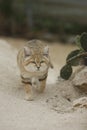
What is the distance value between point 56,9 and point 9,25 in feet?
4.33

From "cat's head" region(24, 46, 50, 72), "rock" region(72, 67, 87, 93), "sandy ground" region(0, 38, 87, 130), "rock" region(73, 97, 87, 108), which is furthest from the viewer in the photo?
"rock" region(72, 67, 87, 93)

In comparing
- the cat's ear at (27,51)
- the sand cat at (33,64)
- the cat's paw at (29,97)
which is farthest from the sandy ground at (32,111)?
the cat's ear at (27,51)

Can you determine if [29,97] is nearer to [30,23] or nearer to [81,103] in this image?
[81,103]

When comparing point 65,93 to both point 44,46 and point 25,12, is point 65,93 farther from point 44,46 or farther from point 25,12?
point 25,12

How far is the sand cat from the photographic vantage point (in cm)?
540

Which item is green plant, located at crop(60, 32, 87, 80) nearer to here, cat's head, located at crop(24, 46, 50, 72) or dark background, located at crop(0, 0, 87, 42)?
cat's head, located at crop(24, 46, 50, 72)

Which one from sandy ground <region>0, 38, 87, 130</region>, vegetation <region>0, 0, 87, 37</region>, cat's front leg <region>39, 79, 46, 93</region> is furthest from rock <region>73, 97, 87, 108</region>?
vegetation <region>0, 0, 87, 37</region>

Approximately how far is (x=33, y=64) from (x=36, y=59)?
0.07 meters

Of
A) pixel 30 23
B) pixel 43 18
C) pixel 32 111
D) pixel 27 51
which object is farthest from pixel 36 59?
pixel 43 18

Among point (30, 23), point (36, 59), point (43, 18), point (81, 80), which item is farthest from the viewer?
point (43, 18)

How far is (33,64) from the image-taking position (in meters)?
5.40

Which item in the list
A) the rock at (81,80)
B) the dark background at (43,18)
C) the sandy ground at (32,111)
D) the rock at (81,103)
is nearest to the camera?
the sandy ground at (32,111)

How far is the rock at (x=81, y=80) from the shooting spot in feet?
18.7

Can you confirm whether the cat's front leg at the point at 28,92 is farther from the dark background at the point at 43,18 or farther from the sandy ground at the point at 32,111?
the dark background at the point at 43,18
